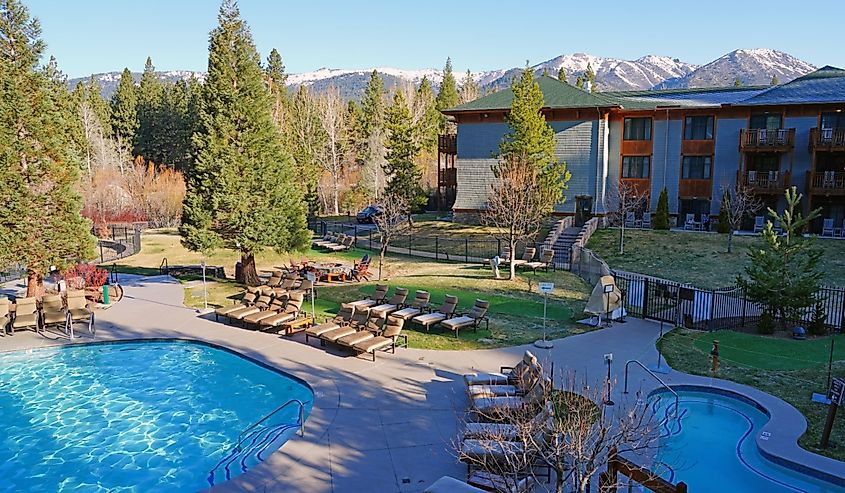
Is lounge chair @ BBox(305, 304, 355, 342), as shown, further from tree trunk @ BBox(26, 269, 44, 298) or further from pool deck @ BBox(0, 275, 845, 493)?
tree trunk @ BBox(26, 269, 44, 298)

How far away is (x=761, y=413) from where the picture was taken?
1225 cm

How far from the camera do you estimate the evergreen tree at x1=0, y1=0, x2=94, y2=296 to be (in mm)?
19141

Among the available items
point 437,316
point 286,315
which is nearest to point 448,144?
point 437,316

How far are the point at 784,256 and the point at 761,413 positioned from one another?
7.91m

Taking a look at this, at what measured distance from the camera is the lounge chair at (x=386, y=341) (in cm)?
1514

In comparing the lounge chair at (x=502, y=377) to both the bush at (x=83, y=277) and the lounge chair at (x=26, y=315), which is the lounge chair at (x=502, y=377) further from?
the bush at (x=83, y=277)

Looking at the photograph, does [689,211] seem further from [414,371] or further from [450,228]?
[414,371]

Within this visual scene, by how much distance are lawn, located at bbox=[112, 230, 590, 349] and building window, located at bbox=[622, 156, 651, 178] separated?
14531 millimetres

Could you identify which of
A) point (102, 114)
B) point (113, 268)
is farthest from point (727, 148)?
point (102, 114)

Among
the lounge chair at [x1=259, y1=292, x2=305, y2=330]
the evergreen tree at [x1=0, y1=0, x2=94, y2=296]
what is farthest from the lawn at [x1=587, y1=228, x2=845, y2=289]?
the evergreen tree at [x1=0, y1=0, x2=94, y2=296]

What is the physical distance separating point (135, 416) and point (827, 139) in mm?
35822

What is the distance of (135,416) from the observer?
12844 mm

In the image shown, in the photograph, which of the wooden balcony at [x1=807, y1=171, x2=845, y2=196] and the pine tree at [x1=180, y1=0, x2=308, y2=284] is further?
the wooden balcony at [x1=807, y1=171, x2=845, y2=196]

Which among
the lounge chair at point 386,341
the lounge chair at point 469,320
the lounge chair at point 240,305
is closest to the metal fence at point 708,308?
the lounge chair at point 469,320
